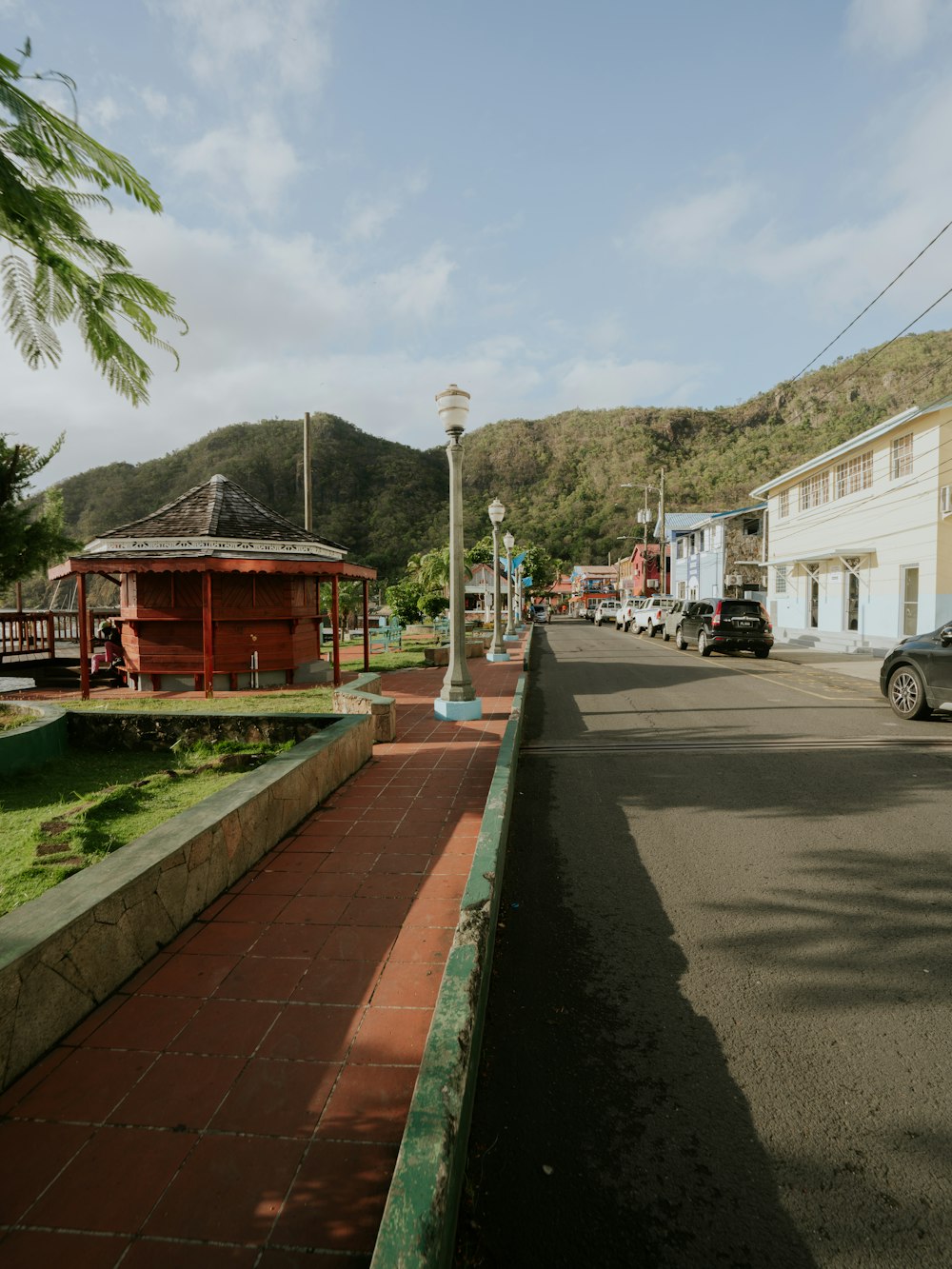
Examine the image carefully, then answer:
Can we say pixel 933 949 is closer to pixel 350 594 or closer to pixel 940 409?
pixel 940 409

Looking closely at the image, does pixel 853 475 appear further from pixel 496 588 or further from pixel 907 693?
pixel 907 693

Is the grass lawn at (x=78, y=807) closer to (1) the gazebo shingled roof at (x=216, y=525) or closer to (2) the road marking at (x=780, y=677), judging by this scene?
(1) the gazebo shingled roof at (x=216, y=525)

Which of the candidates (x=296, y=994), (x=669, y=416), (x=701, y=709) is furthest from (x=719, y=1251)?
(x=669, y=416)

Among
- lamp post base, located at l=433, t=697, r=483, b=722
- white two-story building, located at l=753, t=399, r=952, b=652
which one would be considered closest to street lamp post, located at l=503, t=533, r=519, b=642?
white two-story building, located at l=753, t=399, r=952, b=652

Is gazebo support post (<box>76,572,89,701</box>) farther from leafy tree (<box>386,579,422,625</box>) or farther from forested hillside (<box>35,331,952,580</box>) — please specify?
forested hillside (<box>35,331,952,580</box>)

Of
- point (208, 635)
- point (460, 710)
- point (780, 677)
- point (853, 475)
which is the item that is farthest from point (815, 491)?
point (208, 635)

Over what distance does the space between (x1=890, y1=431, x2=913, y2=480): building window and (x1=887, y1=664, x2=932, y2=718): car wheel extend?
12.6m

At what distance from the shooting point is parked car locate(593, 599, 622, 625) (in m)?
51.5

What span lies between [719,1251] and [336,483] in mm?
85971

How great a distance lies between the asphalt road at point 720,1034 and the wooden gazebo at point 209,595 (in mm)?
7931

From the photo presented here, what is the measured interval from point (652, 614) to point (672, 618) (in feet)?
15.1

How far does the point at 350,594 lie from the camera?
1451 inches

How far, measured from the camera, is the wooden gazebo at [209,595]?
12312 millimetres

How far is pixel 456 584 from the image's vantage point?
31.4ft
